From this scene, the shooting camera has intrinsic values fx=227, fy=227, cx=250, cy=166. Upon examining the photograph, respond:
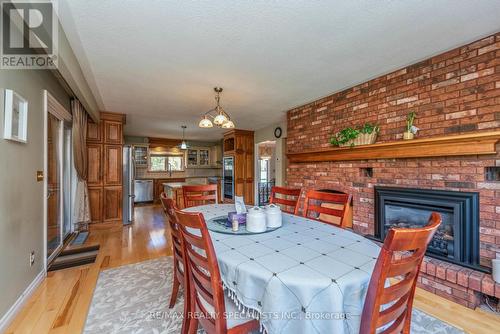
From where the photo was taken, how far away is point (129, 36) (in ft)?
6.48

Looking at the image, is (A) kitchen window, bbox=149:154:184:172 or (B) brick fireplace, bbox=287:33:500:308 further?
(A) kitchen window, bbox=149:154:184:172

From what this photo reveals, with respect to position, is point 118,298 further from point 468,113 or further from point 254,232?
point 468,113

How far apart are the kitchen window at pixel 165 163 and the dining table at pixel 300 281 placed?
757cm

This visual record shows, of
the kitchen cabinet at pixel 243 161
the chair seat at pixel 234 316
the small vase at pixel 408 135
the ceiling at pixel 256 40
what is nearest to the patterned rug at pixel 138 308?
the chair seat at pixel 234 316

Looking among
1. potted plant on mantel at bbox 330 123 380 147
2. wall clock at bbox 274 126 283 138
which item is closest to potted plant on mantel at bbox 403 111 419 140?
potted plant on mantel at bbox 330 123 380 147

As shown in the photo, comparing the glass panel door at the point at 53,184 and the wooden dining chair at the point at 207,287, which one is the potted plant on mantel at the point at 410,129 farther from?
the glass panel door at the point at 53,184

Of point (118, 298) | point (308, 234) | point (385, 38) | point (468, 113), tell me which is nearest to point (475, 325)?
point (308, 234)

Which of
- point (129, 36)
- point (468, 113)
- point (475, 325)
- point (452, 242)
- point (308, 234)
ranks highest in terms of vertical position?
point (129, 36)

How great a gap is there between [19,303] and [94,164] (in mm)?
2891

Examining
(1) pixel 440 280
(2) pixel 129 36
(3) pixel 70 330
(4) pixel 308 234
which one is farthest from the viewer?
(1) pixel 440 280

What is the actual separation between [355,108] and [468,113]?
1272 mm

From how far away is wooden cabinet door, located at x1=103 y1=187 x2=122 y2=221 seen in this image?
172 inches

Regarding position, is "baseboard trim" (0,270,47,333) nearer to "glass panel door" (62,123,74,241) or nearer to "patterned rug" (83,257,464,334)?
"patterned rug" (83,257,464,334)

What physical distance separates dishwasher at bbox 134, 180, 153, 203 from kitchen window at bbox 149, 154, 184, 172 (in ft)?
2.61
